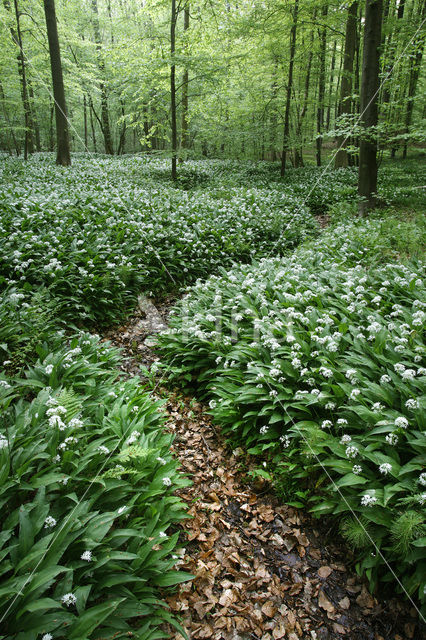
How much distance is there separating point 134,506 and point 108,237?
19.0ft

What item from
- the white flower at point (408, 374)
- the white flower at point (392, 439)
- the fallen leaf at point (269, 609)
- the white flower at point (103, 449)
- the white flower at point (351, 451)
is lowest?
the fallen leaf at point (269, 609)

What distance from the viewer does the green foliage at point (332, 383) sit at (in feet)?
8.56

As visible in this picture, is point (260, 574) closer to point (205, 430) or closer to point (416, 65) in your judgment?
point (205, 430)

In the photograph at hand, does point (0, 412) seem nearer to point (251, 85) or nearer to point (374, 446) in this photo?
point (374, 446)

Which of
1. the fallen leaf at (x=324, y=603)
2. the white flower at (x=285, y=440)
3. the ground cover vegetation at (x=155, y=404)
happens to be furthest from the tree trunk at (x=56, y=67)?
the fallen leaf at (x=324, y=603)

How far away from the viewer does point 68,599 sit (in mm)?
1879

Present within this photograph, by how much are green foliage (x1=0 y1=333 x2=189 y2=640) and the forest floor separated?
1.03 ft

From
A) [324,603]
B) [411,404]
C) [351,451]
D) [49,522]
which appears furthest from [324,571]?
[49,522]

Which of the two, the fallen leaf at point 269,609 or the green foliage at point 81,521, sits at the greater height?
the green foliage at point 81,521

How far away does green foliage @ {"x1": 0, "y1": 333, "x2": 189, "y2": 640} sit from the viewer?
73.9 inches

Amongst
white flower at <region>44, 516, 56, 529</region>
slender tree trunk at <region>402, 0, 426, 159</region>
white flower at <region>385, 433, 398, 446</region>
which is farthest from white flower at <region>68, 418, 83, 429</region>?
slender tree trunk at <region>402, 0, 426, 159</region>

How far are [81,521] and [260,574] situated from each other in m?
1.60

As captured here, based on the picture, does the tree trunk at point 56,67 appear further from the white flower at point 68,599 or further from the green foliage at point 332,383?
the white flower at point 68,599

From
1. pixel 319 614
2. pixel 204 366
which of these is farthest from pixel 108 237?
pixel 319 614
